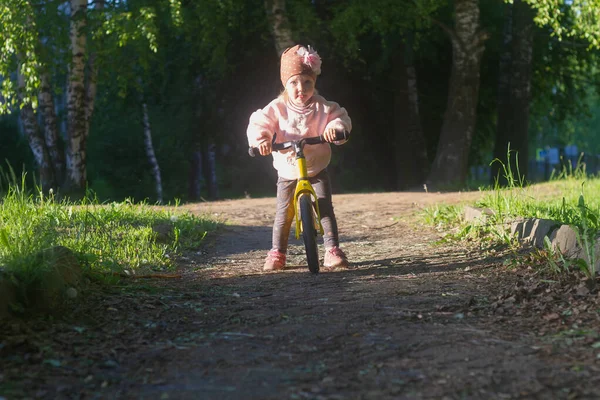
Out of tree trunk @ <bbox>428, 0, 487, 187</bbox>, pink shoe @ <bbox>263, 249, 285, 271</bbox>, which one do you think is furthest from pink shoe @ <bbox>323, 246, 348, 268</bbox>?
tree trunk @ <bbox>428, 0, 487, 187</bbox>

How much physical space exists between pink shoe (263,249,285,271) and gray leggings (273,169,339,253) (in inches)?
2.0

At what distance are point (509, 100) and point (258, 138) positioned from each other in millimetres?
14036

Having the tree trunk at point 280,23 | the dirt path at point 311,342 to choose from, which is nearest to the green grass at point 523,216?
the dirt path at point 311,342

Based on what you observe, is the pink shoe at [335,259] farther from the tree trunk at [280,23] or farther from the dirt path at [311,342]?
the tree trunk at [280,23]

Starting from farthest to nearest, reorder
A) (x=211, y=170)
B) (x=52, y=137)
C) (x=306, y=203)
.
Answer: (x=211, y=170) → (x=52, y=137) → (x=306, y=203)

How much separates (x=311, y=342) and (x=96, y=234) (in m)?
3.96

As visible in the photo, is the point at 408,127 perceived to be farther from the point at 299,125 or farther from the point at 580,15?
the point at 299,125

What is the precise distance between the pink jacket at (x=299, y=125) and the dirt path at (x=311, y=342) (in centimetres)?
95

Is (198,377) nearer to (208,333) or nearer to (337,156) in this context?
(208,333)

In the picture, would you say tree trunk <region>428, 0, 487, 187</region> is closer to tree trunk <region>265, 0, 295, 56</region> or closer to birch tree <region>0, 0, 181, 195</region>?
tree trunk <region>265, 0, 295, 56</region>

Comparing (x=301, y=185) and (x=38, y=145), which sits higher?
(x=38, y=145)

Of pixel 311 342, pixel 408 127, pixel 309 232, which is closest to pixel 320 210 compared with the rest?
pixel 309 232

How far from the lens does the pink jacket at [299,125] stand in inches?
281

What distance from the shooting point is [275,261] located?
7191 millimetres
